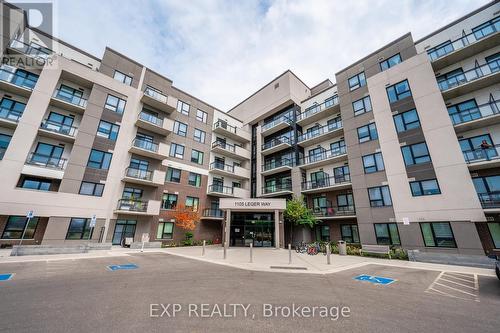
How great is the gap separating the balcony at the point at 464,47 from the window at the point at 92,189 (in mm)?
34150

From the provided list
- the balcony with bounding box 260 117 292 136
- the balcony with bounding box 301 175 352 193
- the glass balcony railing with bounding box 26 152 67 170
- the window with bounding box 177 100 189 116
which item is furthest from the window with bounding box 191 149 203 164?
the balcony with bounding box 301 175 352 193

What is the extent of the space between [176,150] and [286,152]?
49.4ft

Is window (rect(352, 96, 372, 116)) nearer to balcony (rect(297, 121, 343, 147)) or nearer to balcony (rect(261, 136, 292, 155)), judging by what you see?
balcony (rect(297, 121, 343, 147))

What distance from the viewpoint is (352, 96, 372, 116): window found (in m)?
22.3

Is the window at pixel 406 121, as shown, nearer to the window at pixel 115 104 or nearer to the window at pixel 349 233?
the window at pixel 349 233

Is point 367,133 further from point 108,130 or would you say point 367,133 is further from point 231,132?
point 108,130

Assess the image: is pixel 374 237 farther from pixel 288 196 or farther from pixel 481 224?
pixel 288 196

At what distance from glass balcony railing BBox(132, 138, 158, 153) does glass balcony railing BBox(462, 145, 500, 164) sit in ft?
95.9

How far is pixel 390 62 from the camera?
866 inches

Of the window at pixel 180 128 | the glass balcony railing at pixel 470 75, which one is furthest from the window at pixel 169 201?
the glass balcony railing at pixel 470 75

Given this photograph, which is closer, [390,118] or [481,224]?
[481,224]

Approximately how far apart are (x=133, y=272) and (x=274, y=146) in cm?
2261

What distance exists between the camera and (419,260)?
15.0 m

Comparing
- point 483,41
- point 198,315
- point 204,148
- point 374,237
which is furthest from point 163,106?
point 483,41
